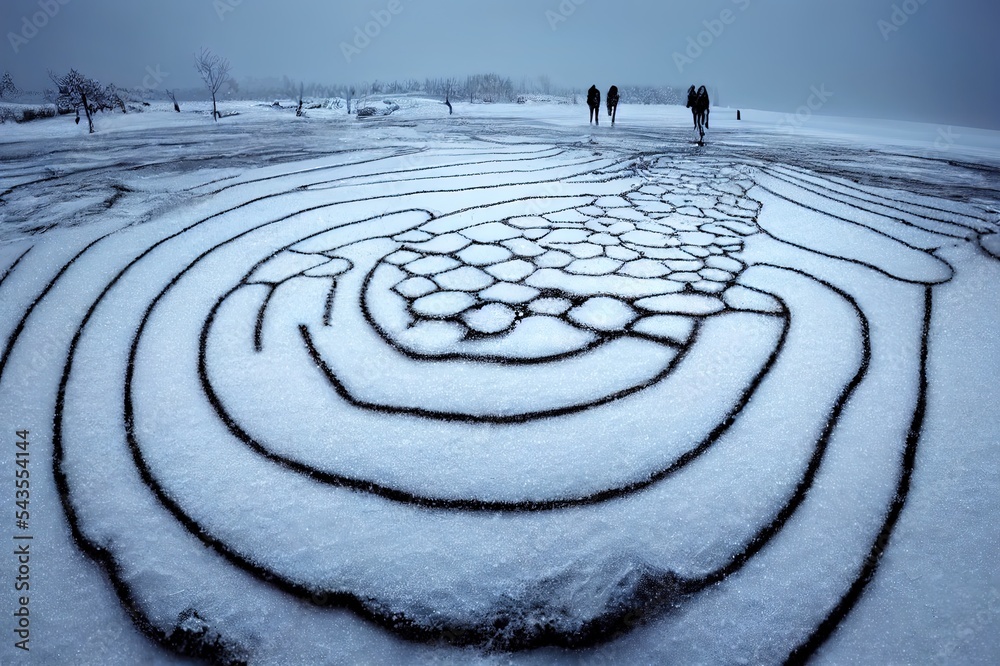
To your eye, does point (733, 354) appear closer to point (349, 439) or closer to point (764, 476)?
point (764, 476)

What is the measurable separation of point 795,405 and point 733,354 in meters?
0.36

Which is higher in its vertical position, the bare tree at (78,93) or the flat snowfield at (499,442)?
the bare tree at (78,93)

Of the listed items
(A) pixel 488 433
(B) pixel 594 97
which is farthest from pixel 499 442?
(B) pixel 594 97

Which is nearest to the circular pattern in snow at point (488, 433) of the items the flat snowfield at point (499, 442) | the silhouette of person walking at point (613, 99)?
the flat snowfield at point (499, 442)

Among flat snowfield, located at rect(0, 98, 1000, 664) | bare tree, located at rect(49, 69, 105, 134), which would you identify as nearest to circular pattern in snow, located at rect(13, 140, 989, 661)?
flat snowfield, located at rect(0, 98, 1000, 664)

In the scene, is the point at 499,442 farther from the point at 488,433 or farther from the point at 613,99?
the point at 613,99

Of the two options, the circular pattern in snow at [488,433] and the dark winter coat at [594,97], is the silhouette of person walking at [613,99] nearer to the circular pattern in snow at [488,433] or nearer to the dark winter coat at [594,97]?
the dark winter coat at [594,97]

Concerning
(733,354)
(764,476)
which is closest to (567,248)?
(733,354)

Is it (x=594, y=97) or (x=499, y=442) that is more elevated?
(x=594, y=97)

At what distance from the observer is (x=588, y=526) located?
4.76ft

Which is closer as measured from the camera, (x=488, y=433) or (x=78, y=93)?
(x=488, y=433)

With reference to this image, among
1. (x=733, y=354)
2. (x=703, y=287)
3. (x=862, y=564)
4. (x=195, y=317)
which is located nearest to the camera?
(x=862, y=564)

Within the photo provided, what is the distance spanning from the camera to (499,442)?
1.77 metres

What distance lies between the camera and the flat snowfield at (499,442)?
1222 mm
